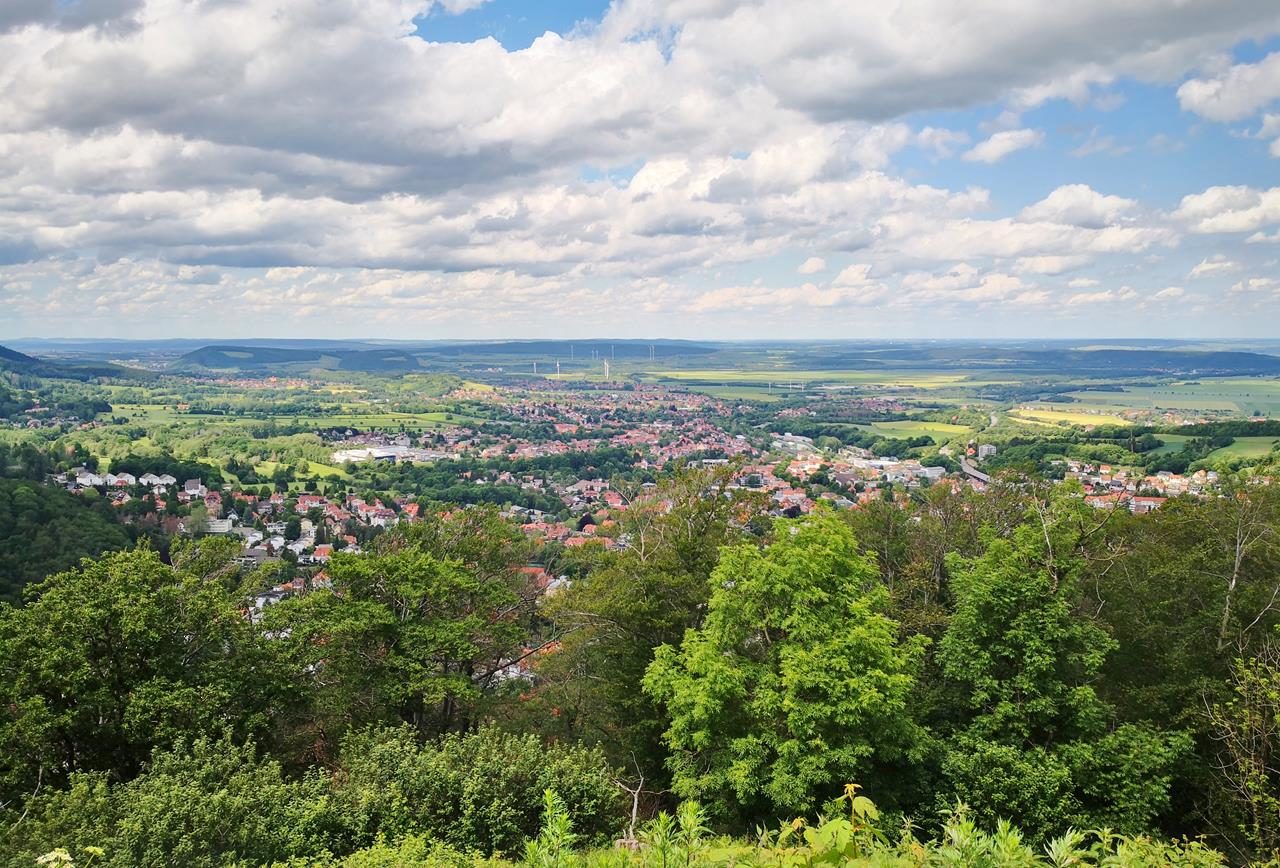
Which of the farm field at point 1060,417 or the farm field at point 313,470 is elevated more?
the farm field at point 1060,417

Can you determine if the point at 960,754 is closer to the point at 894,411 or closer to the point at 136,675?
the point at 136,675

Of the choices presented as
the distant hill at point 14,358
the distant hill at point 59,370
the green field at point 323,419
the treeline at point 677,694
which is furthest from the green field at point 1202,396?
the distant hill at point 14,358

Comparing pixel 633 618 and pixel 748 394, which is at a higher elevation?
pixel 748 394

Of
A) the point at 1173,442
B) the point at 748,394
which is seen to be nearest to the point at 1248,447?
the point at 1173,442

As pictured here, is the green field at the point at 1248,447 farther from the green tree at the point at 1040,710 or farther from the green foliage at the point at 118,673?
the green foliage at the point at 118,673

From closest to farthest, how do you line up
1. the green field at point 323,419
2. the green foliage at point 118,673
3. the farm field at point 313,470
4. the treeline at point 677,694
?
the treeline at point 677,694 → the green foliage at point 118,673 → the farm field at point 313,470 → the green field at point 323,419

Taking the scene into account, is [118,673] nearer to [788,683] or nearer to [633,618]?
[633,618]
